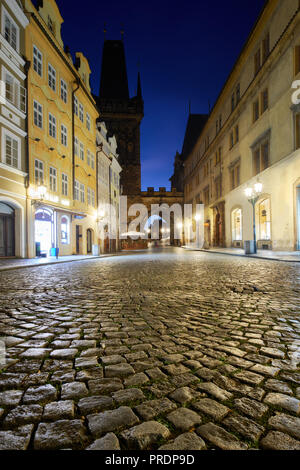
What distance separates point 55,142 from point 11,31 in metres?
6.48

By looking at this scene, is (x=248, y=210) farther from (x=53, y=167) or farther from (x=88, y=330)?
(x=88, y=330)

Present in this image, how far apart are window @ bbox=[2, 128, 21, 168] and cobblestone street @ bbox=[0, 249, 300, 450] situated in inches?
522

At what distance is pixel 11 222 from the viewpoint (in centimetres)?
1588

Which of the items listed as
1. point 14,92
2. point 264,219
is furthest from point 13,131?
point 264,219

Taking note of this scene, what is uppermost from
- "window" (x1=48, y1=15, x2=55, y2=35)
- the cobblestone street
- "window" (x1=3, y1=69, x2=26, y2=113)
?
"window" (x1=48, y1=15, x2=55, y2=35)

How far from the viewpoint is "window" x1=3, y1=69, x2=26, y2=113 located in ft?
47.2

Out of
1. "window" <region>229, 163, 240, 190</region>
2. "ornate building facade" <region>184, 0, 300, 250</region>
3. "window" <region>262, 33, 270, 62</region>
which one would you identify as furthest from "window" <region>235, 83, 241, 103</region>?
"window" <region>229, 163, 240, 190</region>

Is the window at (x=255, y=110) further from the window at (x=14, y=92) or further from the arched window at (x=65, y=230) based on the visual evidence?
the arched window at (x=65, y=230)

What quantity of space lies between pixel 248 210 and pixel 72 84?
1864cm

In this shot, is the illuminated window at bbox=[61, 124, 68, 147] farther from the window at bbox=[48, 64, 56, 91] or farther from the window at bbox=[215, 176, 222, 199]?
the window at bbox=[215, 176, 222, 199]

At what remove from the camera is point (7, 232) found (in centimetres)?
1594

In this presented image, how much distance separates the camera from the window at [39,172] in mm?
16562

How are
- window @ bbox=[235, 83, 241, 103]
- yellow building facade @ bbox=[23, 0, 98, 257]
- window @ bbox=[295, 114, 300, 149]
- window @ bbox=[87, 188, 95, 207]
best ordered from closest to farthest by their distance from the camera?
window @ bbox=[295, 114, 300, 149], yellow building facade @ bbox=[23, 0, 98, 257], window @ bbox=[235, 83, 241, 103], window @ bbox=[87, 188, 95, 207]
